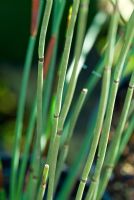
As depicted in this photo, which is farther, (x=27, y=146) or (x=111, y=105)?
(x=27, y=146)

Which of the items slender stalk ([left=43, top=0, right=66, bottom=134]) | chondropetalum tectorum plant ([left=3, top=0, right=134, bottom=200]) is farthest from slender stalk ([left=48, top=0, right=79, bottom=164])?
slender stalk ([left=43, top=0, right=66, bottom=134])

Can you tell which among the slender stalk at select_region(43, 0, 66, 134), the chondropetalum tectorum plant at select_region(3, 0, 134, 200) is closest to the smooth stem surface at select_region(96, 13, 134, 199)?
the chondropetalum tectorum plant at select_region(3, 0, 134, 200)

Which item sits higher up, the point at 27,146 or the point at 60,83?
the point at 60,83

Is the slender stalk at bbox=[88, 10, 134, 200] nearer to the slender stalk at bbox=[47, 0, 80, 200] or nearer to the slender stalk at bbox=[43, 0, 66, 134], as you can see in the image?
the slender stalk at bbox=[47, 0, 80, 200]

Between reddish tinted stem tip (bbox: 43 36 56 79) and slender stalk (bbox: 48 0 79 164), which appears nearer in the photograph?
slender stalk (bbox: 48 0 79 164)

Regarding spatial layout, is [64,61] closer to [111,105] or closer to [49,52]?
[111,105]

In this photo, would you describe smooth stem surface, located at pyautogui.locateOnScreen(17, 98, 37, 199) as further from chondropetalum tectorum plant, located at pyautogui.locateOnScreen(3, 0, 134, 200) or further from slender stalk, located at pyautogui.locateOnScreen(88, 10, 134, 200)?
slender stalk, located at pyautogui.locateOnScreen(88, 10, 134, 200)

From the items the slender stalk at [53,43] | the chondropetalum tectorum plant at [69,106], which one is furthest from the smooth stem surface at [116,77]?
the slender stalk at [53,43]

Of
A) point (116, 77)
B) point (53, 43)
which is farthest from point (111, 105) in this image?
point (53, 43)

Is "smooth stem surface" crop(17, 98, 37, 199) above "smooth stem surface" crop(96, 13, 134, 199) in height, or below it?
below

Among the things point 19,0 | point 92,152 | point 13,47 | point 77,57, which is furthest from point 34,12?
point 13,47

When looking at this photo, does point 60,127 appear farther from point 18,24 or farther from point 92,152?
point 18,24
